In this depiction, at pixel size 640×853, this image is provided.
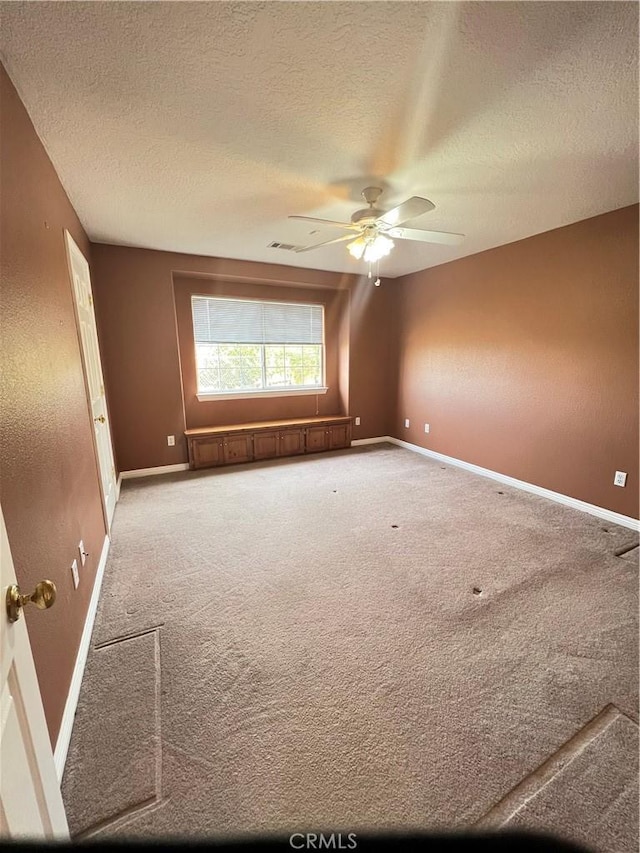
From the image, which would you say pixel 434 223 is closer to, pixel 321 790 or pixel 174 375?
pixel 174 375

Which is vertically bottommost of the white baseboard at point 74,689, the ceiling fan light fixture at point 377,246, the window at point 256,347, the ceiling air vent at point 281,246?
the white baseboard at point 74,689

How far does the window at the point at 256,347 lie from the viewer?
177 inches

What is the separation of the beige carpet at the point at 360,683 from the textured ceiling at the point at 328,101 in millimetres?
2491

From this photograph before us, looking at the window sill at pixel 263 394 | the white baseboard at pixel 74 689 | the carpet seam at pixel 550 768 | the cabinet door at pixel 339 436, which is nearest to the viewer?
the carpet seam at pixel 550 768

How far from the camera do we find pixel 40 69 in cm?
139

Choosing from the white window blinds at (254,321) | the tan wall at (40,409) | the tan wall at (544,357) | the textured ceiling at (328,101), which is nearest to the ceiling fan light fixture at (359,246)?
the textured ceiling at (328,101)

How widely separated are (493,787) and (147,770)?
46.6 inches

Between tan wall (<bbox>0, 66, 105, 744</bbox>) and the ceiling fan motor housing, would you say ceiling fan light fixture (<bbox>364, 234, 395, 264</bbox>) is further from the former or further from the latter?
tan wall (<bbox>0, 66, 105, 744</bbox>)

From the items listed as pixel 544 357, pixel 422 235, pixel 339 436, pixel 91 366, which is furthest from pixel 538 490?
pixel 91 366

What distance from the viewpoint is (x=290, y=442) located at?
483 centimetres

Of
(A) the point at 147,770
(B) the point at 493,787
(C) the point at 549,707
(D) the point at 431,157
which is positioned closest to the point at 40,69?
(D) the point at 431,157

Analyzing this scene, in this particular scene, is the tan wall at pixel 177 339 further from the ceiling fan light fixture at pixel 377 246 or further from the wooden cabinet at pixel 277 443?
the ceiling fan light fixture at pixel 377 246

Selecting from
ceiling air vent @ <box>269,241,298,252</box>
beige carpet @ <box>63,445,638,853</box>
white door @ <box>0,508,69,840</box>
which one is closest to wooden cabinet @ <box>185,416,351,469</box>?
beige carpet @ <box>63,445,638,853</box>

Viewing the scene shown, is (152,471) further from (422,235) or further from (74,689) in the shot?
(422,235)
